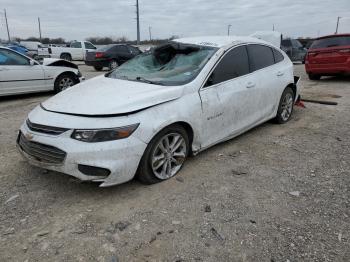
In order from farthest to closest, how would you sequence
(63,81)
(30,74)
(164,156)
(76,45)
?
(76,45) < (63,81) < (30,74) < (164,156)

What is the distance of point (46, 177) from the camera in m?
3.90

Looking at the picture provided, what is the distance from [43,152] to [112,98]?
2.92 ft

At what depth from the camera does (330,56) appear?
10898 millimetres

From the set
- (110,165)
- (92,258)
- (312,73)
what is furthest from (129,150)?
(312,73)

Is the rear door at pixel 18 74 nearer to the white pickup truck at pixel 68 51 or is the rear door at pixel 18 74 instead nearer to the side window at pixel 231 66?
the side window at pixel 231 66

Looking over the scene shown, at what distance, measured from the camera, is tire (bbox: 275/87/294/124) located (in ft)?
19.1

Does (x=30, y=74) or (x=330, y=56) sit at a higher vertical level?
(x=330, y=56)

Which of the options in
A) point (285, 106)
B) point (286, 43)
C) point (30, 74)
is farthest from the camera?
point (286, 43)

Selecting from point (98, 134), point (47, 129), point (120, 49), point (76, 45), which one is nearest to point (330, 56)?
point (98, 134)

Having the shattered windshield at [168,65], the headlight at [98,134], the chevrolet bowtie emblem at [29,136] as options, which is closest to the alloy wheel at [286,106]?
the shattered windshield at [168,65]

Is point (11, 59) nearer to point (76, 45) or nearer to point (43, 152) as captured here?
point (43, 152)

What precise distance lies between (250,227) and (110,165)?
1.42 meters

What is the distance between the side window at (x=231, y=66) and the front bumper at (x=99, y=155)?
143cm

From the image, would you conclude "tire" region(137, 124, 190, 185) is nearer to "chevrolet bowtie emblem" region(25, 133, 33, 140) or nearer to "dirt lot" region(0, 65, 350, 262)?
"dirt lot" region(0, 65, 350, 262)
